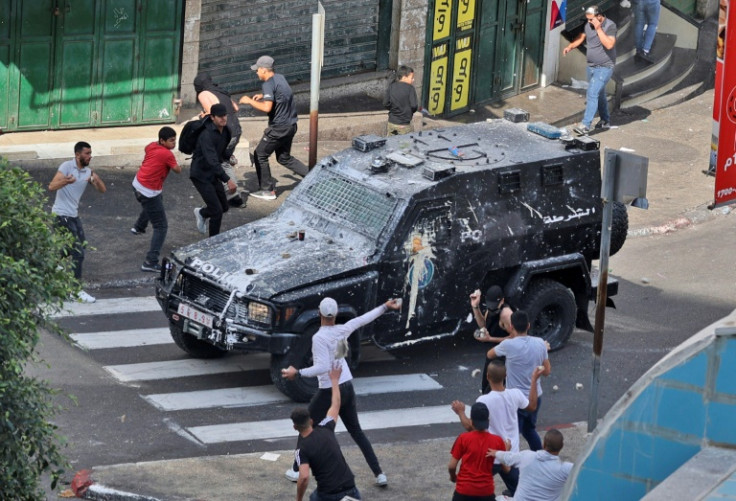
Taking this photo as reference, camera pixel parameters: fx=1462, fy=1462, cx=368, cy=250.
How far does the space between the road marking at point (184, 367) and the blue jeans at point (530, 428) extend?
10.9 ft

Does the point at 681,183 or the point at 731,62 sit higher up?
the point at 731,62

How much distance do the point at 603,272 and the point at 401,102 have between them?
7565 mm

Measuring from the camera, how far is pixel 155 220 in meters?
16.8

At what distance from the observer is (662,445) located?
28.4 ft

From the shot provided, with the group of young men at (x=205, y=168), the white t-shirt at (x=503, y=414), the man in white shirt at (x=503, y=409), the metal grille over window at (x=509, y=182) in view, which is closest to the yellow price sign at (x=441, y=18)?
the group of young men at (x=205, y=168)

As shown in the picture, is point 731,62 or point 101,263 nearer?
point 731,62

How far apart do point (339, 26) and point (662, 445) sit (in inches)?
602

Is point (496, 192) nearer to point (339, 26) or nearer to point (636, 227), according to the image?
point (636, 227)

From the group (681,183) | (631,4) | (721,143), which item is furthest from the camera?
(631,4)

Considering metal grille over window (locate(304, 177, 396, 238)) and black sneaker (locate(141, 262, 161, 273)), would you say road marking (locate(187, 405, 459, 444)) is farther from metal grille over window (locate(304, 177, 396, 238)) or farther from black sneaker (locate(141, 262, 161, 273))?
black sneaker (locate(141, 262, 161, 273))

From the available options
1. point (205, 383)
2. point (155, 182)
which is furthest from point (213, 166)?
point (205, 383)

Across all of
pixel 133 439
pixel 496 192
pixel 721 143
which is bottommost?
pixel 133 439

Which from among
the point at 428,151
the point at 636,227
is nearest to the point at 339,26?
the point at 636,227

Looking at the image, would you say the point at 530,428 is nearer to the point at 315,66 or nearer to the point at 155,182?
the point at 155,182
